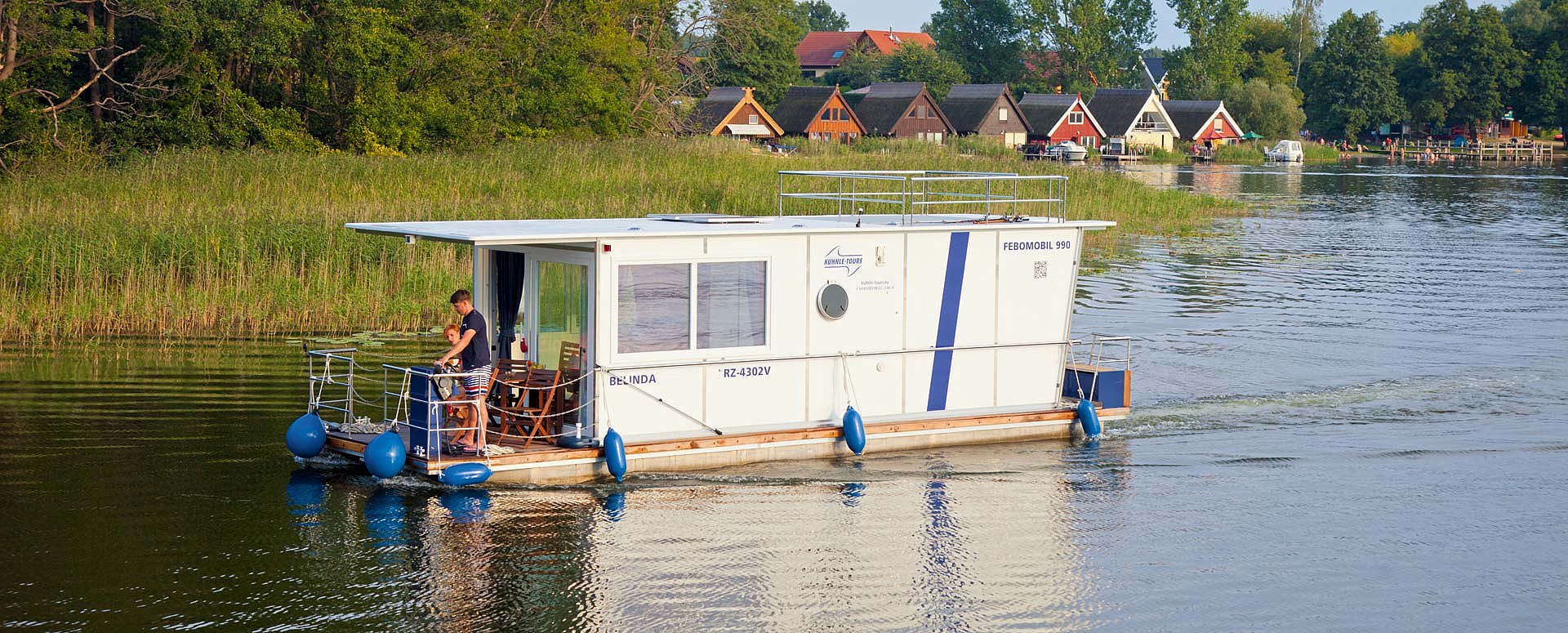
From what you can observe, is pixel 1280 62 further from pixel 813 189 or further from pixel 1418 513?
pixel 1418 513

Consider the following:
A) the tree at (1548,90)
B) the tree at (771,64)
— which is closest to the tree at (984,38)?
the tree at (771,64)

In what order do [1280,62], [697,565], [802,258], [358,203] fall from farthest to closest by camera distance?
1. [1280,62]
2. [358,203]
3. [802,258]
4. [697,565]

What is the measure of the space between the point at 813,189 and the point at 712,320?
24.6 metres

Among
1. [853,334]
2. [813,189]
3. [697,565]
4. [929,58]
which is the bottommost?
[697,565]

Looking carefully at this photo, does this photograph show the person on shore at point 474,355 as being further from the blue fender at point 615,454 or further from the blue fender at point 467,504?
the blue fender at point 615,454

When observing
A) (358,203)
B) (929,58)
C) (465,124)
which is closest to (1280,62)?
(929,58)

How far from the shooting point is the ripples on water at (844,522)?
12008 mm

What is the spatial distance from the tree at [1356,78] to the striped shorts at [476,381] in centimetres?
13179

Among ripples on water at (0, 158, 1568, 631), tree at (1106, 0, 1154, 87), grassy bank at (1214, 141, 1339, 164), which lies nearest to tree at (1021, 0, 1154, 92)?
tree at (1106, 0, 1154, 87)

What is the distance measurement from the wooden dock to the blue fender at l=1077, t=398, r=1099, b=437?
11239 centimetres

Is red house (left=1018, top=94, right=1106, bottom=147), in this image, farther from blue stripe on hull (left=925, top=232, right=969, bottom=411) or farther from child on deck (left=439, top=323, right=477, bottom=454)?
child on deck (left=439, top=323, right=477, bottom=454)

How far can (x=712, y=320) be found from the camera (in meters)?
15.9

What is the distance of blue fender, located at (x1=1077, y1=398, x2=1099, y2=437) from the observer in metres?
17.8

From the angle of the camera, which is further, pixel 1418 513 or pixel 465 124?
pixel 465 124
